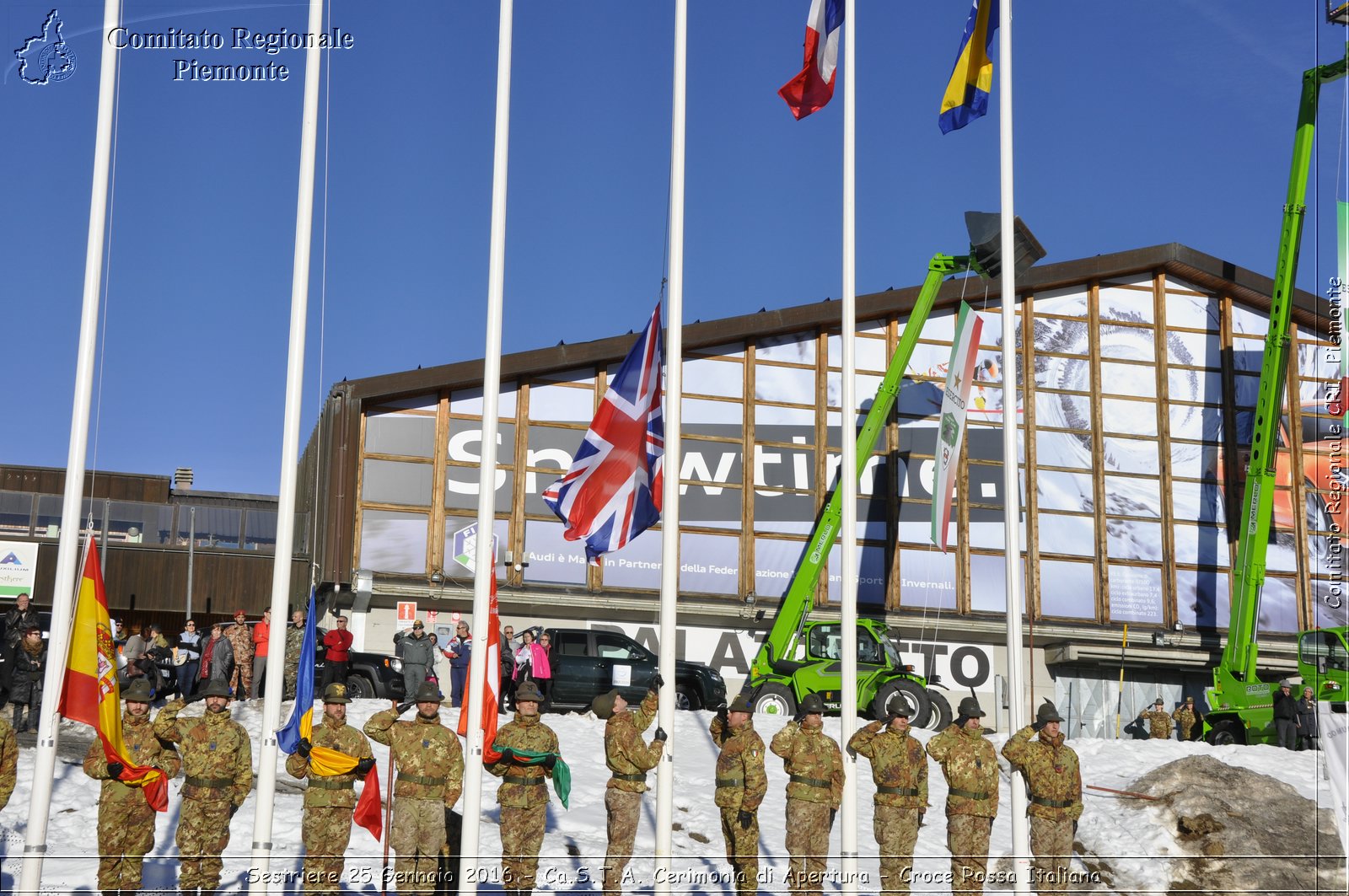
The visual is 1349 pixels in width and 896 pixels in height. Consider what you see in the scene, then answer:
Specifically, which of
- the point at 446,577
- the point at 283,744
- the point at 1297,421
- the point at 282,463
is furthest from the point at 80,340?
the point at 1297,421

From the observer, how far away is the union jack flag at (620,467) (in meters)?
14.3

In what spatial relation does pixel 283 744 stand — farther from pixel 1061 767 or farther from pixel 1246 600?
pixel 1246 600

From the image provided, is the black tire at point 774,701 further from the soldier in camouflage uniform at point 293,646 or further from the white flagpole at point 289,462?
the white flagpole at point 289,462

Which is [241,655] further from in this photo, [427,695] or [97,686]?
[427,695]

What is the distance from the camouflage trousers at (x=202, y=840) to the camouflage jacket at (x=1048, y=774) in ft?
24.7

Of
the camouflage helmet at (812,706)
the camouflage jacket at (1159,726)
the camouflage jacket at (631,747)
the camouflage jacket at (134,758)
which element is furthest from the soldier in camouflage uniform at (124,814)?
the camouflage jacket at (1159,726)

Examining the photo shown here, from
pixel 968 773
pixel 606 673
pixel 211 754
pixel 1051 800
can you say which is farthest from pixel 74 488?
pixel 606 673

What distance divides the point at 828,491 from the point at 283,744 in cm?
2165

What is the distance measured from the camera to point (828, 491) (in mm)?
33469

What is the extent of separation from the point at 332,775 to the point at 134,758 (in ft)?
5.76

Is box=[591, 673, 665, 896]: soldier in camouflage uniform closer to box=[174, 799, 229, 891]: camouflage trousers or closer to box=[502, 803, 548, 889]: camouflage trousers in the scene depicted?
box=[502, 803, 548, 889]: camouflage trousers

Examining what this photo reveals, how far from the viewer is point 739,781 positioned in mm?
14109

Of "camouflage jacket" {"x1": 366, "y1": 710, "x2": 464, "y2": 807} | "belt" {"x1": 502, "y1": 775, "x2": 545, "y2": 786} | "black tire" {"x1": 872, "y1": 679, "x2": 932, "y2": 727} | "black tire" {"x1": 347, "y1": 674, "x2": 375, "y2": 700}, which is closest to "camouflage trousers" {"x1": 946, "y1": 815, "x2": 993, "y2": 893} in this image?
"belt" {"x1": 502, "y1": 775, "x2": 545, "y2": 786}

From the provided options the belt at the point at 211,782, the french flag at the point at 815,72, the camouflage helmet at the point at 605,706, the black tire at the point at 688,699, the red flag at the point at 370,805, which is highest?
the french flag at the point at 815,72
